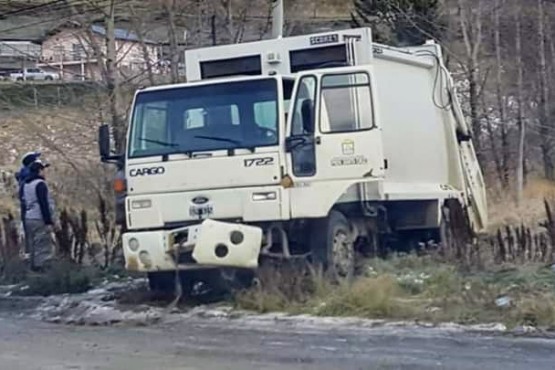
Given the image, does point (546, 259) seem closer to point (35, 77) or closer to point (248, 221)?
point (248, 221)

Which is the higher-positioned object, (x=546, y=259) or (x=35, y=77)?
(x=35, y=77)

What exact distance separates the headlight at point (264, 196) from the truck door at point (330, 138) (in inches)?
8.8

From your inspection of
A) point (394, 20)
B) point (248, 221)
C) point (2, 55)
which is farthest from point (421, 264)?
point (2, 55)

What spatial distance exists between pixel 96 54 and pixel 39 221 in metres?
10.7

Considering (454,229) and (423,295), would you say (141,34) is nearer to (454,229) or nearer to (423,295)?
(454,229)

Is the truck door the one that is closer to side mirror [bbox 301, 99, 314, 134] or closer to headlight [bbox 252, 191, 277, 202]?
side mirror [bbox 301, 99, 314, 134]

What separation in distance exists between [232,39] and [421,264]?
15862mm

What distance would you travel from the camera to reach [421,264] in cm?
1527

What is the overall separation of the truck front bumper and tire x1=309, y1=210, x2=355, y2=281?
84 centimetres

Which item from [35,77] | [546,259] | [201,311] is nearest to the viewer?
[201,311]

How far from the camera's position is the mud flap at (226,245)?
13.7 m

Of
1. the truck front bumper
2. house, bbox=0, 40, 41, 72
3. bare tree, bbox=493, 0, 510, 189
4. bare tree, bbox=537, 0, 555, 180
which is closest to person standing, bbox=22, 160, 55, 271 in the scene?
the truck front bumper

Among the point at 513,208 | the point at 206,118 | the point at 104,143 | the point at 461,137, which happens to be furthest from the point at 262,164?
the point at 513,208

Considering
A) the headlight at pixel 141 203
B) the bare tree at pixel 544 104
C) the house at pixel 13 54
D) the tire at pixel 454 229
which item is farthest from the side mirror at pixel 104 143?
the house at pixel 13 54
